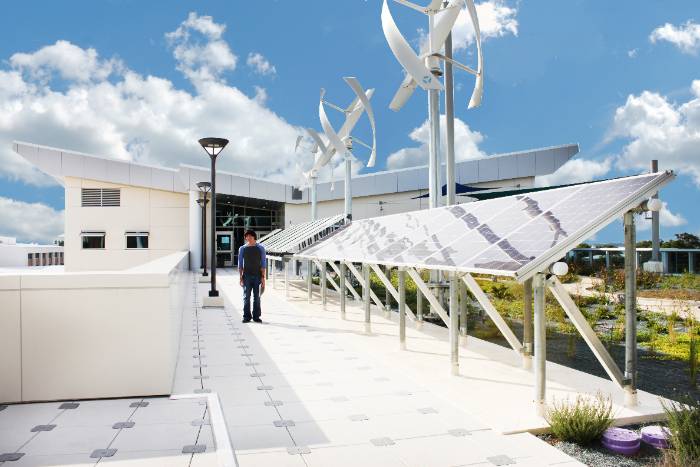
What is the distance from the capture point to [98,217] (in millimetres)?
32125

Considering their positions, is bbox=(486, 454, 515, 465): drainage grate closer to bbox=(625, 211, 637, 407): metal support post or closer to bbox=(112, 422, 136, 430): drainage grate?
bbox=(625, 211, 637, 407): metal support post

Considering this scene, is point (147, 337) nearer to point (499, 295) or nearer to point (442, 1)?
point (442, 1)

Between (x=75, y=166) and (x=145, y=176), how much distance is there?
12.3 feet

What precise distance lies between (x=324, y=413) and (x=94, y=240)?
30.8 meters

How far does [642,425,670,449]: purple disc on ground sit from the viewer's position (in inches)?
181

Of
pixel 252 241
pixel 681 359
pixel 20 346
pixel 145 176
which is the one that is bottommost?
pixel 681 359

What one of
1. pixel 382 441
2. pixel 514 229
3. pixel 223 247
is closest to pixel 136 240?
pixel 223 247

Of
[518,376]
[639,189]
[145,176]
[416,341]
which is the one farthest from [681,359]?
[145,176]

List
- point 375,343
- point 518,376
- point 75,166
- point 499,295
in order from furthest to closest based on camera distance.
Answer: point 75,166 < point 499,295 < point 375,343 < point 518,376

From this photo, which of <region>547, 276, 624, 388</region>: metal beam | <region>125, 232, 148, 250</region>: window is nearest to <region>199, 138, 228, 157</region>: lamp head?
<region>547, 276, 624, 388</region>: metal beam

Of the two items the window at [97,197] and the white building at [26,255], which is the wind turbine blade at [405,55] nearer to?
the window at [97,197]

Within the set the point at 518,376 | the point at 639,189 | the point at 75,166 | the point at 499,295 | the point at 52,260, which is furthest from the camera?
the point at 52,260

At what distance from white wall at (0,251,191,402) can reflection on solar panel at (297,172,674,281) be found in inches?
130

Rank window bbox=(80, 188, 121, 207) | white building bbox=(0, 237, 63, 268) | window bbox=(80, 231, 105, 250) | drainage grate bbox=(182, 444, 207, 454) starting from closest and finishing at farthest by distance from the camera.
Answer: drainage grate bbox=(182, 444, 207, 454)
window bbox=(80, 188, 121, 207)
window bbox=(80, 231, 105, 250)
white building bbox=(0, 237, 63, 268)
